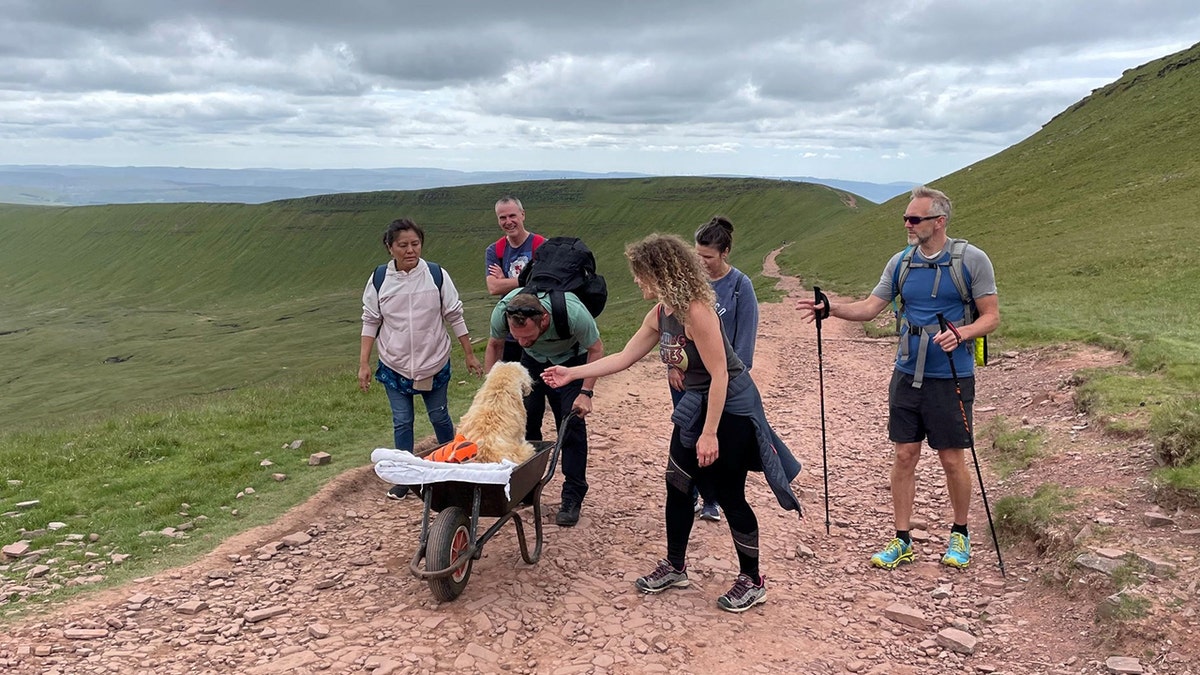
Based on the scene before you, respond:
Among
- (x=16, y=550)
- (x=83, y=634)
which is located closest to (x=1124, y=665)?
(x=83, y=634)

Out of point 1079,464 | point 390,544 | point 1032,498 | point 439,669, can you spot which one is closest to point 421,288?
point 390,544

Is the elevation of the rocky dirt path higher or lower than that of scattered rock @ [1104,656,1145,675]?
lower

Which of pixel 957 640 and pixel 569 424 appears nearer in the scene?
pixel 957 640

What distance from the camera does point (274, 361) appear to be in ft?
173

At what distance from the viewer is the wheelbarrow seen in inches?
192

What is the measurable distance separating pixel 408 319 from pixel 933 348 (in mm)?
4707

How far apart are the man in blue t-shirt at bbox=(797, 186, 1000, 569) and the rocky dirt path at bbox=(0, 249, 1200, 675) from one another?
73cm

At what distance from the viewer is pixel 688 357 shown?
192 inches

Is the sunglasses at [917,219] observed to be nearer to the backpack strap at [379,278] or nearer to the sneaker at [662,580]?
the sneaker at [662,580]

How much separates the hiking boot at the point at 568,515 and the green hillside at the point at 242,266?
39100mm

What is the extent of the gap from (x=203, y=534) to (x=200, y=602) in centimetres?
153

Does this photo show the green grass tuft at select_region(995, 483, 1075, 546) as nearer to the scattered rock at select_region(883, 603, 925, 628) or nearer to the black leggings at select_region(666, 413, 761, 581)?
the scattered rock at select_region(883, 603, 925, 628)

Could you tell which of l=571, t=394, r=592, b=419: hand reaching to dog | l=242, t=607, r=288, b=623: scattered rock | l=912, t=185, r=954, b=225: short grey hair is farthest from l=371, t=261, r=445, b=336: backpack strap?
l=912, t=185, r=954, b=225: short grey hair

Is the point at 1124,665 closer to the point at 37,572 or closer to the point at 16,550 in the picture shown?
the point at 37,572
